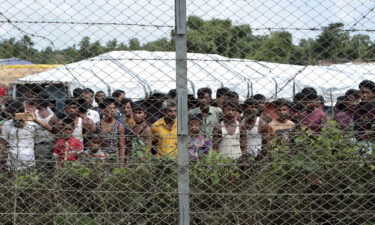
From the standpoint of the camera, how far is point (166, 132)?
358 centimetres

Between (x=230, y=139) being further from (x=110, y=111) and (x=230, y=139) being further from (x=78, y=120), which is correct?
(x=78, y=120)

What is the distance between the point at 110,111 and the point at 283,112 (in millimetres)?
1442

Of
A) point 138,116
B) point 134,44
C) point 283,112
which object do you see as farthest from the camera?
point 138,116

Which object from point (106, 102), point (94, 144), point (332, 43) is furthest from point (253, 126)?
point (106, 102)

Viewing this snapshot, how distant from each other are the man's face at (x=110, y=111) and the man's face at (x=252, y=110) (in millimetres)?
1127

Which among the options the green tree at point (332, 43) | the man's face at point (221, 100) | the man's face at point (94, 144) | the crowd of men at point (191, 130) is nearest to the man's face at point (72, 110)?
the crowd of men at point (191, 130)

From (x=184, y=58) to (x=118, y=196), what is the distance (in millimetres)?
1190

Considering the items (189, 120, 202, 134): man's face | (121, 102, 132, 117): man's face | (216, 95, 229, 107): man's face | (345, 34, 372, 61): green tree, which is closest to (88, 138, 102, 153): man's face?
(121, 102, 132, 117): man's face

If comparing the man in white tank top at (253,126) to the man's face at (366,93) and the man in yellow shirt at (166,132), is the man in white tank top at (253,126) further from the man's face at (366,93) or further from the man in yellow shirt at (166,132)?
the man's face at (366,93)

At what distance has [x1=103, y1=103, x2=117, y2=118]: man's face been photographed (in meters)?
3.82

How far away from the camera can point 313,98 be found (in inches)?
149

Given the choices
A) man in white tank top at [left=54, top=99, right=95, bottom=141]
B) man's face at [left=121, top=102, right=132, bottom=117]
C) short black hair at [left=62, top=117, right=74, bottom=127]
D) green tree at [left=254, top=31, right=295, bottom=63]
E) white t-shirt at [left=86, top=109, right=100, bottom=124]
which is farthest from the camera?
white t-shirt at [left=86, top=109, right=100, bottom=124]

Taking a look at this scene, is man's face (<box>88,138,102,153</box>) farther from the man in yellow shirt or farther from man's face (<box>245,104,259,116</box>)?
man's face (<box>245,104,259,116</box>)

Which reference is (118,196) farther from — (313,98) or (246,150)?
(313,98)
